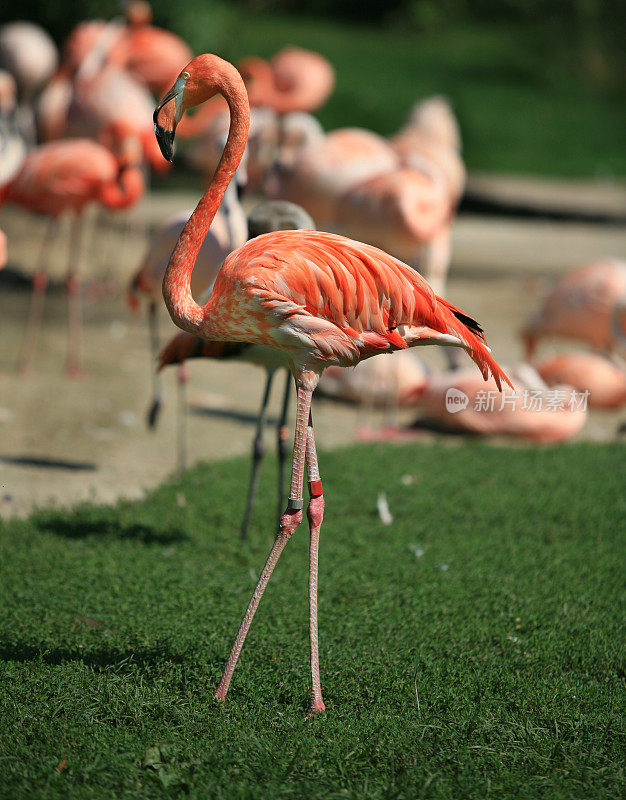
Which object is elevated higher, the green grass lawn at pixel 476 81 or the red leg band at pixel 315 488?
the green grass lawn at pixel 476 81

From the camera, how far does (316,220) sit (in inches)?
268

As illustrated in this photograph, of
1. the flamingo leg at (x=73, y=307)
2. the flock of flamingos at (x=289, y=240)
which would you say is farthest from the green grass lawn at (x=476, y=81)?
the flamingo leg at (x=73, y=307)

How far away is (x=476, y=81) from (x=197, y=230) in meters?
22.3

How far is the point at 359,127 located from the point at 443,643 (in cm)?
1481

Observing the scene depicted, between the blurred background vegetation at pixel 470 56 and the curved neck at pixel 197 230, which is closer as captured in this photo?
the curved neck at pixel 197 230

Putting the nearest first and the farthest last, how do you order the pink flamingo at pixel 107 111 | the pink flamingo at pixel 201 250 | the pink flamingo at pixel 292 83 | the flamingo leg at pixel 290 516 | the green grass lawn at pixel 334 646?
the green grass lawn at pixel 334 646, the flamingo leg at pixel 290 516, the pink flamingo at pixel 201 250, the pink flamingo at pixel 107 111, the pink flamingo at pixel 292 83

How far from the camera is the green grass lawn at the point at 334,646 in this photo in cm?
253

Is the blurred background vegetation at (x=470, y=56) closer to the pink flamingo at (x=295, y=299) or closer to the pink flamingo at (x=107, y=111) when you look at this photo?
the pink flamingo at (x=107, y=111)

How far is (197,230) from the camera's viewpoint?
2.81m

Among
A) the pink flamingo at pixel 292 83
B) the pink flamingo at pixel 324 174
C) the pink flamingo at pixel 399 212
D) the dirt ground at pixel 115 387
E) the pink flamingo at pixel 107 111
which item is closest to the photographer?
the dirt ground at pixel 115 387

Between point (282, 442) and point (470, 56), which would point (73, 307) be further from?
point (470, 56)

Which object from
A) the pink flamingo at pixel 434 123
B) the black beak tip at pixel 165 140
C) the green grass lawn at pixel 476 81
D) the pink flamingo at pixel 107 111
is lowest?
the black beak tip at pixel 165 140

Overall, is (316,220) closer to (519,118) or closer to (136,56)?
(136,56)

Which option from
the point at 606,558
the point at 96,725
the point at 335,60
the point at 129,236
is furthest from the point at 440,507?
the point at 335,60
